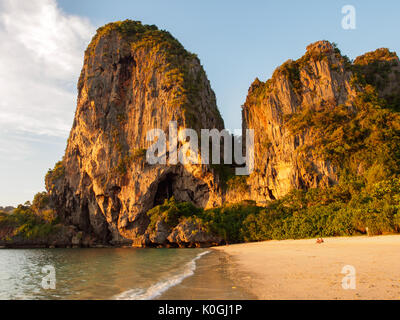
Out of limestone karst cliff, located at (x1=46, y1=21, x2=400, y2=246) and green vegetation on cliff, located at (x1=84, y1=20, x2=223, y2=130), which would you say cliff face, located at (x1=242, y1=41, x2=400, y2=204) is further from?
green vegetation on cliff, located at (x1=84, y1=20, x2=223, y2=130)

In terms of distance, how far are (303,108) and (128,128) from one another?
32800mm

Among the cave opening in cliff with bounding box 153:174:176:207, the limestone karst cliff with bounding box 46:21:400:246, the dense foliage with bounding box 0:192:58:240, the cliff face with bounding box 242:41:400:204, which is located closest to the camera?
the limestone karst cliff with bounding box 46:21:400:246

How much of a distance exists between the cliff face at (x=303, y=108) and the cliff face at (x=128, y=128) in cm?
949

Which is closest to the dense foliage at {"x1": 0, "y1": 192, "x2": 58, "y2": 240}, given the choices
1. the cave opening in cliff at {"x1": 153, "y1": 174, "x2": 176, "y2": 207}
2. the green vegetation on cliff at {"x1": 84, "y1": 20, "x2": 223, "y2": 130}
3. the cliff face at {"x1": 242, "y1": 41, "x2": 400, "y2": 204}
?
the cave opening in cliff at {"x1": 153, "y1": 174, "x2": 176, "y2": 207}

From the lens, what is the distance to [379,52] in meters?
49.2

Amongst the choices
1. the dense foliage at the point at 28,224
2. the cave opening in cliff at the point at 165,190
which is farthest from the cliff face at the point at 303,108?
the dense foliage at the point at 28,224

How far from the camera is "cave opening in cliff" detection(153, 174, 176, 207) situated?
157 ft

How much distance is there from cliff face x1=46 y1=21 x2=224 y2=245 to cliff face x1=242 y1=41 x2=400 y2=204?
9.49 m

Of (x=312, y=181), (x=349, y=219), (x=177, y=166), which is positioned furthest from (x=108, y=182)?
(x=349, y=219)

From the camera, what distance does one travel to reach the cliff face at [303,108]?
3553 cm

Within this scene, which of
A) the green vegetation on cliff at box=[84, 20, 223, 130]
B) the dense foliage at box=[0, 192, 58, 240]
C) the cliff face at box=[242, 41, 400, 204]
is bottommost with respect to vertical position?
the dense foliage at box=[0, 192, 58, 240]

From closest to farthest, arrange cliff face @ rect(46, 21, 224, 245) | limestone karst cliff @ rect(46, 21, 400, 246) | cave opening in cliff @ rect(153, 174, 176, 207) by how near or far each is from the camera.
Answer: limestone karst cliff @ rect(46, 21, 400, 246)
cliff face @ rect(46, 21, 224, 245)
cave opening in cliff @ rect(153, 174, 176, 207)
